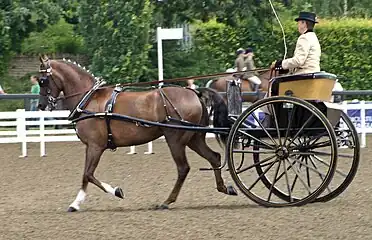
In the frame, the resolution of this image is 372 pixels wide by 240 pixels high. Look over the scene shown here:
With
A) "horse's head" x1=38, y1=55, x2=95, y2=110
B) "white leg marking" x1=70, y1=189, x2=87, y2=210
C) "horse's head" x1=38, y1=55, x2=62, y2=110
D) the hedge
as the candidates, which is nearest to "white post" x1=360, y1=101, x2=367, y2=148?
the hedge

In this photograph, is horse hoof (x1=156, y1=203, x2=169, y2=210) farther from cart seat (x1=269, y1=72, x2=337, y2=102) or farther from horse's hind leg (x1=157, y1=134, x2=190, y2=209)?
cart seat (x1=269, y1=72, x2=337, y2=102)

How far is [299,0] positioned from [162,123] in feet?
58.4

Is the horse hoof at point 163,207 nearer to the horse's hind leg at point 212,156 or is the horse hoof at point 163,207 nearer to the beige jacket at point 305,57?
the horse's hind leg at point 212,156

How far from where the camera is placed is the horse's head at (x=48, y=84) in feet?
37.1

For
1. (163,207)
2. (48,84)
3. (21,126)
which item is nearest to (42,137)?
(21,126)

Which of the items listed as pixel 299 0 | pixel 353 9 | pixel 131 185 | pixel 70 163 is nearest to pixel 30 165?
pixel 70 163

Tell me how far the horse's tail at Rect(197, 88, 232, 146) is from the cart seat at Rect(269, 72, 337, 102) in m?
0.98

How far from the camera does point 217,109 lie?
11.1 m

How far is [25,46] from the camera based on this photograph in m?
26.5

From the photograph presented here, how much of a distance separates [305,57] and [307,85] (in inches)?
13.0

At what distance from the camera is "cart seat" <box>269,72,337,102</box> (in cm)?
1012

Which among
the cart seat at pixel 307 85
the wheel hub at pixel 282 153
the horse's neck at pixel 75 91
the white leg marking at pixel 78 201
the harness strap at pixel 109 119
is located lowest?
the white leg marking at pixel 78 201

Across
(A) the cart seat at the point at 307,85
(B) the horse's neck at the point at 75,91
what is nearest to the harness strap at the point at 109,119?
(B) the horse's neck at the point at 75,91

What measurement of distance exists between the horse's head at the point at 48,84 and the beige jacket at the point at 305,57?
288 cm
